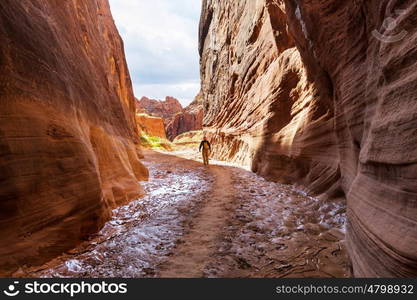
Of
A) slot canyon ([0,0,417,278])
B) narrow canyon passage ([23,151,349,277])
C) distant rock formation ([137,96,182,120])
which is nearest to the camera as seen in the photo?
slot canyon ([0,0,417,278])

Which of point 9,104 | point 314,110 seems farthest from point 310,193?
point 9,104

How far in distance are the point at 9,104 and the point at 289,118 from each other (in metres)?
8.00

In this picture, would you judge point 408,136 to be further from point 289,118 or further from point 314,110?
point 289,118

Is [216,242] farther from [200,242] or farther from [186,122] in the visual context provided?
[186,122]

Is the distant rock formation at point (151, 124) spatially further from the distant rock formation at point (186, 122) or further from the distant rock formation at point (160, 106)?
the distant rock formation at point (160, 106)

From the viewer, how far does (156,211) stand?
17.4ft

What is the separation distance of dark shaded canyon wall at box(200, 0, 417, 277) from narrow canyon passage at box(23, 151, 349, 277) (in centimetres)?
52

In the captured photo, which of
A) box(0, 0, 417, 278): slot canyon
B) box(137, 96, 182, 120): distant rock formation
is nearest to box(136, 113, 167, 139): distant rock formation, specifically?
box(137, 96, 182, 120): distant rock formation

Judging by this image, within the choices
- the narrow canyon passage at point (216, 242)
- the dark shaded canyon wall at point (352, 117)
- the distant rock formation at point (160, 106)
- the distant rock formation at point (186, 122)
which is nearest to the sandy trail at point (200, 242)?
the narrow canyon passage at point (216, 242)

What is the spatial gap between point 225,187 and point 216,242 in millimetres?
4210

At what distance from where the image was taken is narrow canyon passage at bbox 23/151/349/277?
273 centimetres

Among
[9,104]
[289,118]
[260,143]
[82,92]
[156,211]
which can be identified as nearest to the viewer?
[9,104]

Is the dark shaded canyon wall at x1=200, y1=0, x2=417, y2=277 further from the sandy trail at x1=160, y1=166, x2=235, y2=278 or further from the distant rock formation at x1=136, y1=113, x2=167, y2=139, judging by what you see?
the distant rock formation at x1=136, y1=113, x2=167, y2=139

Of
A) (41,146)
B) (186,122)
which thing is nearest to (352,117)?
(41,146)
